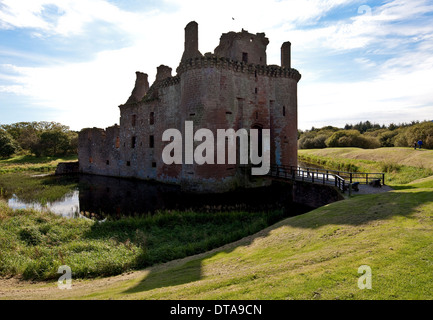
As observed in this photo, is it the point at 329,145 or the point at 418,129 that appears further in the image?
the point at 329,145

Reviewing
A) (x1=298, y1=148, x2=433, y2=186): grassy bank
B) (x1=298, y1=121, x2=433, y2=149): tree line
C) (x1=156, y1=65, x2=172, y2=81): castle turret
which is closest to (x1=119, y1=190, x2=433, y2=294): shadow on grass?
(x1=298, y1=148, x2=433, y2=186): grassy bank

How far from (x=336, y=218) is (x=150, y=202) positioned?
13.4 meters

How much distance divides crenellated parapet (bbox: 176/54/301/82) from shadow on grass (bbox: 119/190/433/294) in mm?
14941

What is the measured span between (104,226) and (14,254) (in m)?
3.69

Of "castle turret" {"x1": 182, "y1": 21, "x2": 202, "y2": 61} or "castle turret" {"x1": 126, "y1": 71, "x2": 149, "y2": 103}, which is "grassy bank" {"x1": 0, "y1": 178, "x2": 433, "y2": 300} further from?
"castle turret" {"x1": 126, "y1": 71, "x2": 149, "y2": 103}

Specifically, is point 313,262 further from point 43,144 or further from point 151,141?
point 43,144

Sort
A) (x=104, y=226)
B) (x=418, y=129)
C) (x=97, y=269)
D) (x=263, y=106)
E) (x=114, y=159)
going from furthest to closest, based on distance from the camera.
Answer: (x=418, y=129) < (x=114, y=159) < (x=263, y=106) < (x=104, y=226) < (x=97, y=269)

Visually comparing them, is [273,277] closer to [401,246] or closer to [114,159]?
[401,246]

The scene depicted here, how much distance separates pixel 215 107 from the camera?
20156 millimetres

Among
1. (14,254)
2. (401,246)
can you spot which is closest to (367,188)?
(401,246)

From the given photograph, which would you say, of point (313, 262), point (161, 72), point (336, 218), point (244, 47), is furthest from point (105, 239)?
point (161, 72)

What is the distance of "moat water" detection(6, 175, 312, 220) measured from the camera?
50.9 feet
